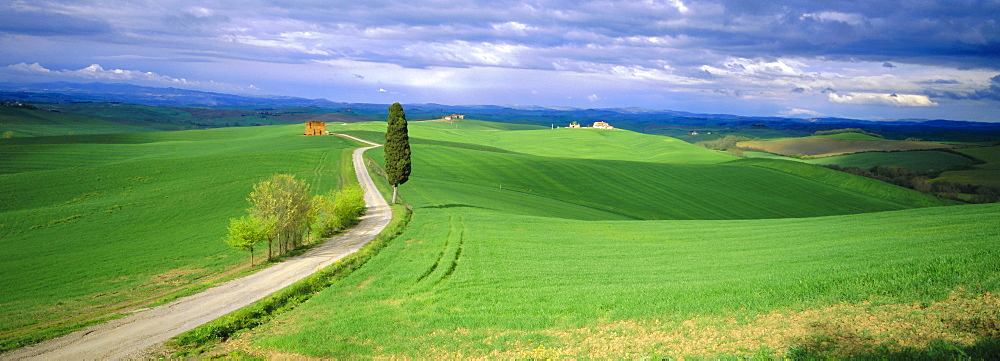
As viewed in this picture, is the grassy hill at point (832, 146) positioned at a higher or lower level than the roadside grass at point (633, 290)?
higher

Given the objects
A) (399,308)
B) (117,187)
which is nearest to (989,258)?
(399,308)

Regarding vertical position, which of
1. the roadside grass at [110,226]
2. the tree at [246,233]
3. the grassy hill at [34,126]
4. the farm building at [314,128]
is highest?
the farm building at [314,128]

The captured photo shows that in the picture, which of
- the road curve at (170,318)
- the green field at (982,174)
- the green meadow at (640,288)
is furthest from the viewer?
the green field at (982,174)

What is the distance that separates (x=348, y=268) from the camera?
25172 millimetres

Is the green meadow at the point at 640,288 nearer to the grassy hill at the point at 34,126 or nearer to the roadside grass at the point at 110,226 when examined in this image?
the roadside grass at the point at 110,226

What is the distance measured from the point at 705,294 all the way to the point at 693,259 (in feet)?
26.0

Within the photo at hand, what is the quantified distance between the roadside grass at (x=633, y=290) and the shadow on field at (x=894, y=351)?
0.22m

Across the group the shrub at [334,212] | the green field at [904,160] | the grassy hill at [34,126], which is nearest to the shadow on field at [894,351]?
the shrub at [334,212]

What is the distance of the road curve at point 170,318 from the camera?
15.2 meters

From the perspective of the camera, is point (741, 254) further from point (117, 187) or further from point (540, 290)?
point (117, 187)

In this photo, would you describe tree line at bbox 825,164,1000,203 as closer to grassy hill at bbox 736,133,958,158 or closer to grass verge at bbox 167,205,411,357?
grassy hill at bbox 736,133,958,158

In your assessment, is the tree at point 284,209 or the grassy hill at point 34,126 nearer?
the tree at point 284,209

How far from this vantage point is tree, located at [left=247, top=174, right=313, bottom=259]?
1207 inches

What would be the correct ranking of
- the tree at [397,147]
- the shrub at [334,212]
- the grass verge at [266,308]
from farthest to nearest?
the tree at [397,147] → the shrub at [334,212] → the grass verge at [266,308]
